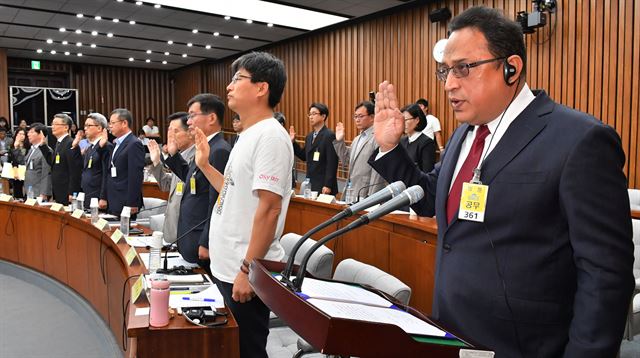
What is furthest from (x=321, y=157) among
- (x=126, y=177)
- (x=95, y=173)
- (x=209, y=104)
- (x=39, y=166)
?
(x=39, y=166)

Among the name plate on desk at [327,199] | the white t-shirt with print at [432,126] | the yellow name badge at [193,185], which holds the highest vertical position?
the white t-shirt with print at [432,126]

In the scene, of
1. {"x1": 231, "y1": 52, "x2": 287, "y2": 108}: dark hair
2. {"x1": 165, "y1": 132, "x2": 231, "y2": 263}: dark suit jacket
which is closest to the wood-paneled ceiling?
{"x1": 165, "y1": 132, "x2": 231, "y2": 263}: dark suit jacket

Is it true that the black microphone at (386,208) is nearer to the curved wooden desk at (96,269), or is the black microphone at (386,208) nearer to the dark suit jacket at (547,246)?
the dark suit jacket at (547,246)

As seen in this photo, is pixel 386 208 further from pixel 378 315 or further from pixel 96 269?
pixel 96 269

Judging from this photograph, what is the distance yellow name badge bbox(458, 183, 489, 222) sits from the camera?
121 centimetres

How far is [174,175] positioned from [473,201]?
2773 millimetres

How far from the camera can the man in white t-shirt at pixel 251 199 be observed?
2037 millimetres

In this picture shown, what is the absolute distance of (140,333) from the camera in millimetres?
1772

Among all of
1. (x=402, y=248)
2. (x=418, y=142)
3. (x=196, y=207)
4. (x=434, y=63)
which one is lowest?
(x=402, y=248)

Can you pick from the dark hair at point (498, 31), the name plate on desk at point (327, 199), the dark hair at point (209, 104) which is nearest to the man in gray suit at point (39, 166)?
the name plate on desk at point (327, 199)

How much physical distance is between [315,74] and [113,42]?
518 cm

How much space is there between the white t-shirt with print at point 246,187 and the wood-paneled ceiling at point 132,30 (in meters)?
7.03

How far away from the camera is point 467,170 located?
1.35m

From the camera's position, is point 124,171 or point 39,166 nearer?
point 124,171
